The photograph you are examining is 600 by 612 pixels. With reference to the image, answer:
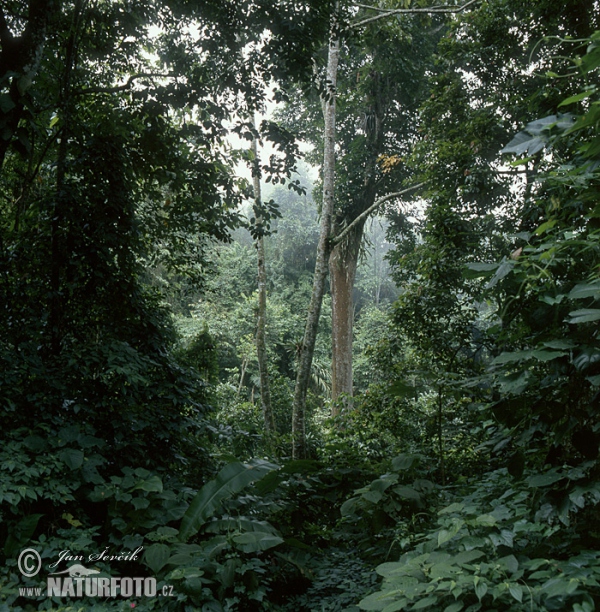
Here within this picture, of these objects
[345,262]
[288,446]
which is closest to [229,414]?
[288,446]

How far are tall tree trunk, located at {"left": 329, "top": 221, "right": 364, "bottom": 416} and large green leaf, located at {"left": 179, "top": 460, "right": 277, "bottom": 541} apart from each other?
741 cm

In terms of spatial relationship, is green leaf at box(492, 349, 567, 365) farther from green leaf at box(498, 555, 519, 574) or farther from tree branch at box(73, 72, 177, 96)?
tree branch at box(73, 72, 177, 96)

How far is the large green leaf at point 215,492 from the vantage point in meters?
2.83

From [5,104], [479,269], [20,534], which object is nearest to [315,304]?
[5,104]

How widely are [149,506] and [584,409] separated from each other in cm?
242

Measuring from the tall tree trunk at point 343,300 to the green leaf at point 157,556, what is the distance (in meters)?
8.16

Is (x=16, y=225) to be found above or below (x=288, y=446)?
above

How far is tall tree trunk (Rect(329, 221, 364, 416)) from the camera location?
1065 cm

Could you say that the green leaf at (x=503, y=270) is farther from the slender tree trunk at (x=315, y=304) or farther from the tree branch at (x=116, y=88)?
the slender tree trunk at (x=315, y=304)

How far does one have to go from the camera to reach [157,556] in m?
2.53

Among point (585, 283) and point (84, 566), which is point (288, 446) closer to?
point (84, 566)

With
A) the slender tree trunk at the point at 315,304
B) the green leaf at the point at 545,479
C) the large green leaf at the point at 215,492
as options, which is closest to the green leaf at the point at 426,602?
the green leaf at the point at 545,479

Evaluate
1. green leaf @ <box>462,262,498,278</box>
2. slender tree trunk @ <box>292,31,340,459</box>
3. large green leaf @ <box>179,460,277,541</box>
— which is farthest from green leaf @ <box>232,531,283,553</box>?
slender tree trunk @ <box>292,31,340,459</box>

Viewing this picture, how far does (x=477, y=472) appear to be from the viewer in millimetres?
4766
